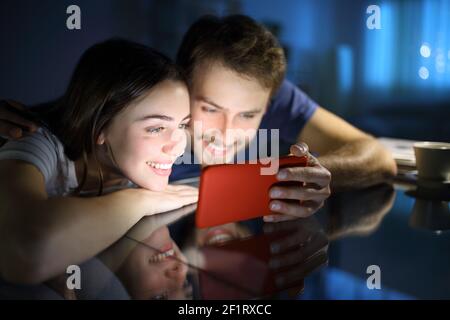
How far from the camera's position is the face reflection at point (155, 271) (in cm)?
48

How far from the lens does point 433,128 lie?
163 cm

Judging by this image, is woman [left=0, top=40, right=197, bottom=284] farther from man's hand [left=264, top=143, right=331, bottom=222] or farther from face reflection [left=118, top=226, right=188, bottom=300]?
man's hand [left=264, top=143, right=331, bottom=222]

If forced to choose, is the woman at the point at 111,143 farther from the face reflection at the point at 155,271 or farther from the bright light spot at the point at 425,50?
the bright light spot at the point at 425,50

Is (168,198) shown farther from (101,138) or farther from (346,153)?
(346,153)

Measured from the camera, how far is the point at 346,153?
3.75 feet

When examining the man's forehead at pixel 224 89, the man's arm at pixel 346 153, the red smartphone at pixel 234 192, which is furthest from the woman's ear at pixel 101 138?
the man's arm at pixel 346 153

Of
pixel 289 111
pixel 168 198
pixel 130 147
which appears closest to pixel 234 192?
pixel 168 198

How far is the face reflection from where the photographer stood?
0.48 meters

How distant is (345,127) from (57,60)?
2.77ft

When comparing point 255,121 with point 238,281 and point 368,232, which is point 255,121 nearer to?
point 368,232

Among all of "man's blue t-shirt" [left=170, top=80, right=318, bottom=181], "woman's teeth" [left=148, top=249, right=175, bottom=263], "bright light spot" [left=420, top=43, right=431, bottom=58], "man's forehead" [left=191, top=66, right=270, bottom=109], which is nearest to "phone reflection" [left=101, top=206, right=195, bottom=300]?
"woman's teeth" [left=148, top=249, right=175, bottom=263]

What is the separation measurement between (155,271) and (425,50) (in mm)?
1320
